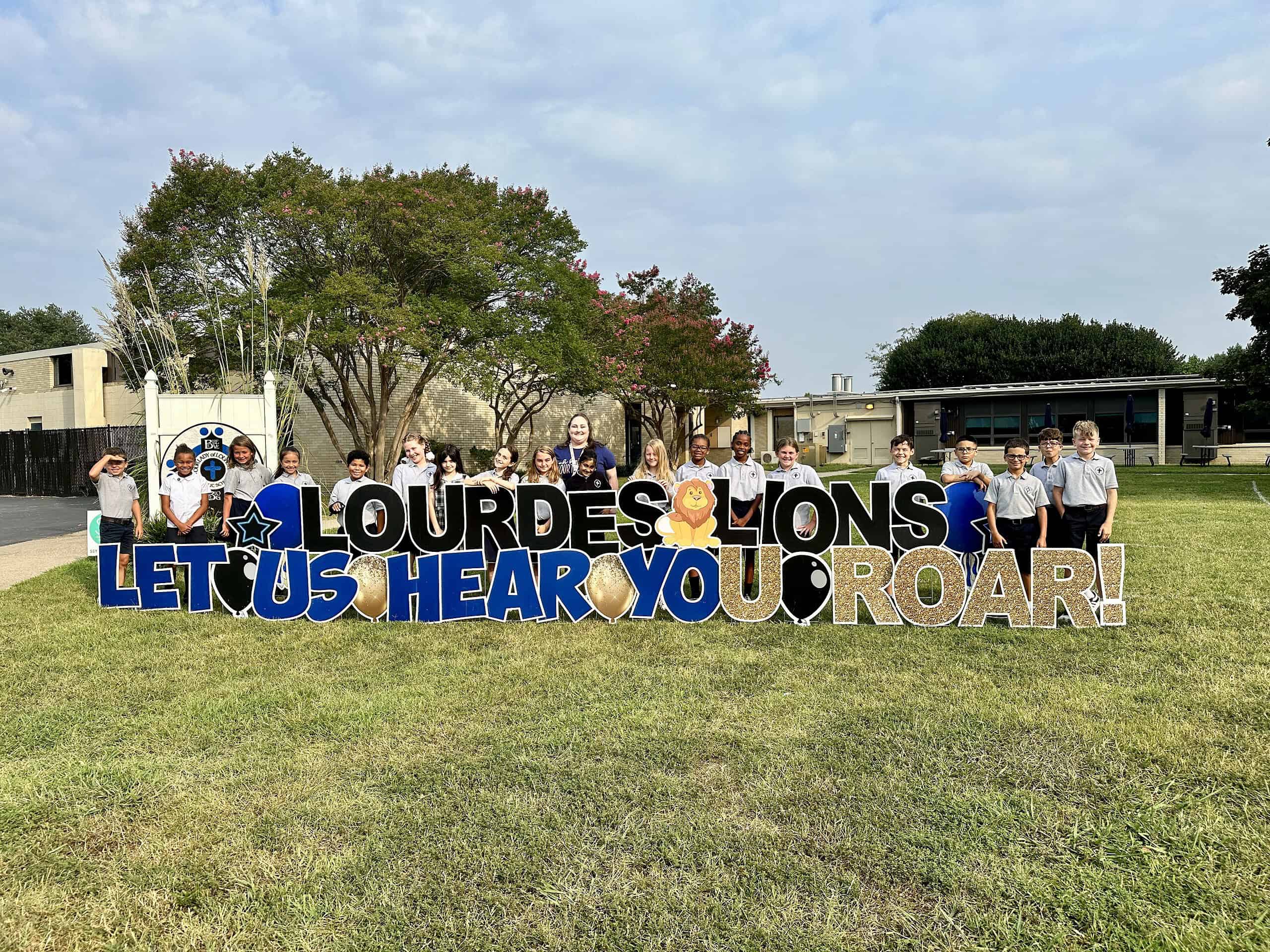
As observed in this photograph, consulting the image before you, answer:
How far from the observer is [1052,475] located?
6.67 meters

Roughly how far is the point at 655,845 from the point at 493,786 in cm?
85

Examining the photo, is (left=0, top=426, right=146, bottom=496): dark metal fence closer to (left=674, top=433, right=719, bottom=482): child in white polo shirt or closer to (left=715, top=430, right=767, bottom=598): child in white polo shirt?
(left=674, top=433, right=719, bottom=482): child in white polo shirt

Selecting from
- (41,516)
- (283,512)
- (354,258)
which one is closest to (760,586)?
(283,512)

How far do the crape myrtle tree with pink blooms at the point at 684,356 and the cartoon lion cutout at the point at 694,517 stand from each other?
15.6m

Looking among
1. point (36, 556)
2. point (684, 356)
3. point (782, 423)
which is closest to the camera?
point (36, 556)

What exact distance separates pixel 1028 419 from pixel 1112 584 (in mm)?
31139

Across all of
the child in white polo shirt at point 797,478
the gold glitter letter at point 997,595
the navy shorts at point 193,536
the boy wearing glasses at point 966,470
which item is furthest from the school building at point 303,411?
the gold glitter letter at point 997,595

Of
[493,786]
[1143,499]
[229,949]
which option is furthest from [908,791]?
[1143,499]

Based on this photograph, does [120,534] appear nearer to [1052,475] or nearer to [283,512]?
[283,512]

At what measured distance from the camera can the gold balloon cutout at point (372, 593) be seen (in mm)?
6824

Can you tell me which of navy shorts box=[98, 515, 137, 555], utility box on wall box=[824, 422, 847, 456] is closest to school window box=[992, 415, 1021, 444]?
utility box on wall box=[824, 422, 847, 456]

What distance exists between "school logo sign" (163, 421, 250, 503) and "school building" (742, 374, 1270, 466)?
82.5ft

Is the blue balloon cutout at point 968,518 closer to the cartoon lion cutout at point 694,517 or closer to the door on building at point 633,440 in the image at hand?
the cartoon lion cutout at point 694,517

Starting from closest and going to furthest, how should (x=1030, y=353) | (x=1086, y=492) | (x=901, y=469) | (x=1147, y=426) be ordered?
(x=1086, y=492)
(x=901, y=469)
(x=1147, y=426)
(x=1030, y=353)
